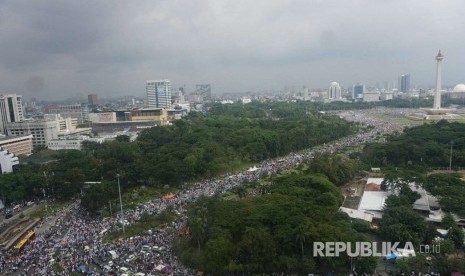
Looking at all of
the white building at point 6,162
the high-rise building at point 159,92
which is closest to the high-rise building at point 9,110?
the white building at point 6,162

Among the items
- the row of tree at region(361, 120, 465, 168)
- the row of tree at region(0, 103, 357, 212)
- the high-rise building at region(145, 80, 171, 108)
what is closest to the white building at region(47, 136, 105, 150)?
the row of tree at region(0, 103, 357, 212)

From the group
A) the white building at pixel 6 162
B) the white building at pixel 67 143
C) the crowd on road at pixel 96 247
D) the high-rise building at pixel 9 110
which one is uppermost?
the high-rise building at pixel 9 110

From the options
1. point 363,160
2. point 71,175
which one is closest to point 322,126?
point 363,160

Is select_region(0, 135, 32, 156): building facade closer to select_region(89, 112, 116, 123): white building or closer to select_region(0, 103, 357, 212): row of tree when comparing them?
select_region(0, 103, 357, 212): row of tree

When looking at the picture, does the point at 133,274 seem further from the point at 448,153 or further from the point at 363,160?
the point at 448,153

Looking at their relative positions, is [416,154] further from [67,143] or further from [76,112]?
[76,112]

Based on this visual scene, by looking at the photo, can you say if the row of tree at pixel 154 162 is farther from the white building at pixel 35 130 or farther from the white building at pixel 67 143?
the white building at pixel 35 130
